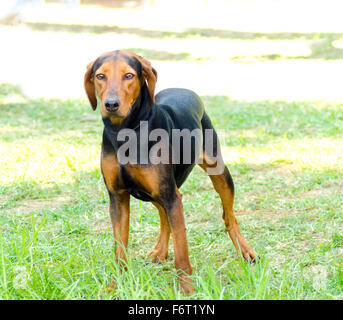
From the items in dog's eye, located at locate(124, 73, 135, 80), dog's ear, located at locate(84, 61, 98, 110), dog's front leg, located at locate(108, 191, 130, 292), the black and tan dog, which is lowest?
dog's front leg, located at locate(108, 191, 130, 292)

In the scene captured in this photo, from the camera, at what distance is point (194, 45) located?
17.4 m

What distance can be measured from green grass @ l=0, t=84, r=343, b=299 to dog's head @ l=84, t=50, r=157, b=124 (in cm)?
98

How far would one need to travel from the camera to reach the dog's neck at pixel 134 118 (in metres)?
3.67

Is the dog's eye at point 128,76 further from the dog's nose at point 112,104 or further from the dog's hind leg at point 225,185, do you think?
the dog's hind leg at point 225,185

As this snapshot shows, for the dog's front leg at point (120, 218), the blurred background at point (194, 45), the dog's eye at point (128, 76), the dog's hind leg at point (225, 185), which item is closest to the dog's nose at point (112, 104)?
the dog's eye at point (128, 76)

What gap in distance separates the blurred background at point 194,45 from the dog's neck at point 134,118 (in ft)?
24.3

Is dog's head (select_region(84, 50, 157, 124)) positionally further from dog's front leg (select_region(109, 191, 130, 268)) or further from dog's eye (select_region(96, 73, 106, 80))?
dog's front leg (select_region(109, 191, 130, 268))

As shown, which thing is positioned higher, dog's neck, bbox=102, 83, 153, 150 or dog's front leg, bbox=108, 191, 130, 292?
dog's neck, bbox=102, 83, 153, 150

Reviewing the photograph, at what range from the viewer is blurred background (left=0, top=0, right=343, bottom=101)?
1224 cm

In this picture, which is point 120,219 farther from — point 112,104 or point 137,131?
point 112,104

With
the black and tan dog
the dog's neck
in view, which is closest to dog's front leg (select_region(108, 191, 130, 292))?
the black and tan dog
